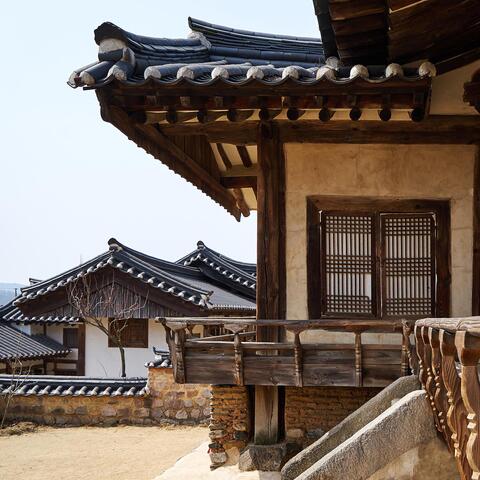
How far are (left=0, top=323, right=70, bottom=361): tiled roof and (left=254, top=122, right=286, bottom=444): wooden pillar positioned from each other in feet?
50.0

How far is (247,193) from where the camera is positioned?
42.5ft

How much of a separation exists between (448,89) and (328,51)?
4.61 ft

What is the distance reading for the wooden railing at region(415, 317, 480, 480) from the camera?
235 centimetres

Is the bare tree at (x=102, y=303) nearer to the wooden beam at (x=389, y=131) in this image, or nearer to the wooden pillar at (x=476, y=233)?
the wooden beam at (x=389, y=131)

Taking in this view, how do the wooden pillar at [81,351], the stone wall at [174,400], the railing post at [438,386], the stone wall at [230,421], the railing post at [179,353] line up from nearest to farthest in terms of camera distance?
the railing post at [438,386] < the railing post at [179,353] < the stone wall at [230,421] < the stone wall at [174,400] < the wooden pillar at [81,351]

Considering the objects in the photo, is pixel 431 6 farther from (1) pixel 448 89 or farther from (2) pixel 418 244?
(2) pixel 418 244

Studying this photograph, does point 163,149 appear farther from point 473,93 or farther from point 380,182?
point 473,93

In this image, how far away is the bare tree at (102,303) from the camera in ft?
66.2

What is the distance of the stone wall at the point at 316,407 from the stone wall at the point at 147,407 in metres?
9.17

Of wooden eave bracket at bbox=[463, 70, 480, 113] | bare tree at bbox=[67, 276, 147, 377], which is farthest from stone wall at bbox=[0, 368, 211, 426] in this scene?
wooden eave bracket at bbox=[463, 70, 480, 113]

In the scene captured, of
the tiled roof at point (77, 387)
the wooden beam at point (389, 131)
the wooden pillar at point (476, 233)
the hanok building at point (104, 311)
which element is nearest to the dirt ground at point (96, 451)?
the tiled roof at point (77, 387)

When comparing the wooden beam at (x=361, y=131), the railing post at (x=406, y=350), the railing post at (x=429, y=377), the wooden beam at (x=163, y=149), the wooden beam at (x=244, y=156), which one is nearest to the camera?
the railing post at (x=429, y=377)

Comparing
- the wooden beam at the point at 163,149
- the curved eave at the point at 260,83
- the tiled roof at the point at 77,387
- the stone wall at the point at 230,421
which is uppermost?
the curved eave at the point at 260,83

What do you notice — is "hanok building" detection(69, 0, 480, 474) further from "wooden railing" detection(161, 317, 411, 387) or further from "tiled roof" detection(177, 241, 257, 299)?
"tiled roof" detection(177, 241, 257, 299)
